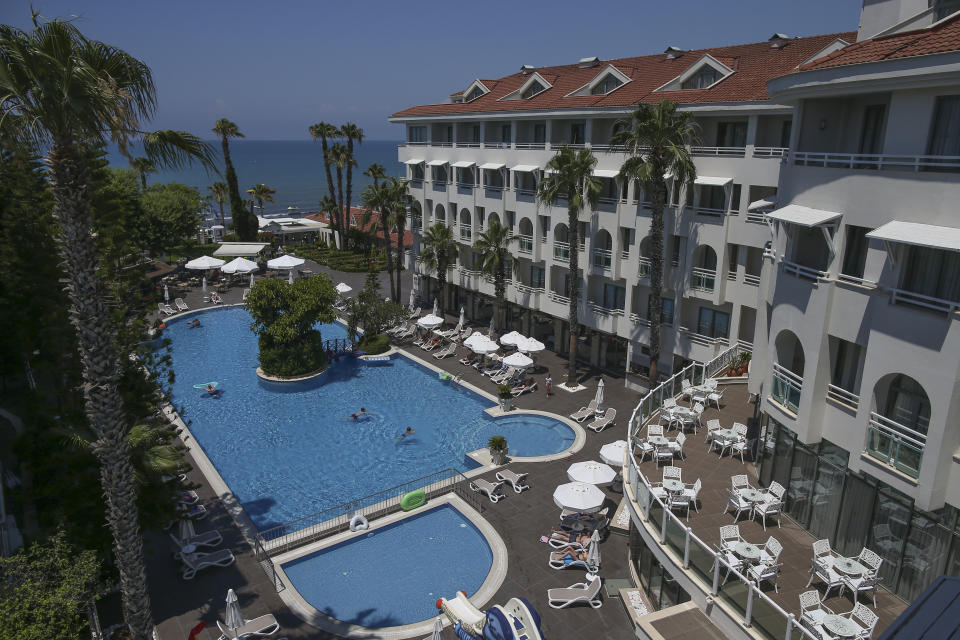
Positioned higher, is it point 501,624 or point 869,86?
point 869,86

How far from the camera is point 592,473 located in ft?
69.9

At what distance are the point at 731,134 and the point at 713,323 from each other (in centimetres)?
871

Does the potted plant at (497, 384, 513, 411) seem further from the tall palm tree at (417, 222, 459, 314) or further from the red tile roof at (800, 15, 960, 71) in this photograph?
the red tile roof at (800, 15, 960, 71)

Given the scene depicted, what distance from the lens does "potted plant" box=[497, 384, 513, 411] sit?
101ft

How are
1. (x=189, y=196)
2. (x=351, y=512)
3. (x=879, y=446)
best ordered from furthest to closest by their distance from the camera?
(x=189, y=196) → (x=351, y=512) → (x=879, y=446)

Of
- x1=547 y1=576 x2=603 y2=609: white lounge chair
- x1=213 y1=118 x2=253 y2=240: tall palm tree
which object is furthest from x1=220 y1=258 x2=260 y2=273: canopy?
x1=547 y1=576 x2=603 y2=609: white lounge chair

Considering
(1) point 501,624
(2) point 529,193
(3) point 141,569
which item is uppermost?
(2) point 529,193

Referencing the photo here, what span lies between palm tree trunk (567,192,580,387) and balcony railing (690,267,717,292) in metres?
5.79

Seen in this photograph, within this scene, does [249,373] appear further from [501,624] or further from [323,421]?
[501,624]

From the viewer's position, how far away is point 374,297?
1565 inches

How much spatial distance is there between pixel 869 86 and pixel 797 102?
2916 millimetres

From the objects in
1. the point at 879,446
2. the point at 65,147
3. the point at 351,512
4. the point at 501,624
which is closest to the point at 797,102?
the point at 879,446

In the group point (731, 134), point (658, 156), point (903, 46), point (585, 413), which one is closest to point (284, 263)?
point (585, 413)

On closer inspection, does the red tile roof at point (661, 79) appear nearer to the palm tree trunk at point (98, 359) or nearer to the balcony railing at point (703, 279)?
the balcony railing at point (703, 279)
